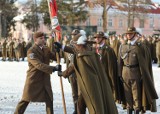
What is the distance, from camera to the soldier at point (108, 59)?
929 cm

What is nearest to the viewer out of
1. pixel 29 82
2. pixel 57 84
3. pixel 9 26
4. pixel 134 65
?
pixel 29 82

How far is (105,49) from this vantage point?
9.30 m

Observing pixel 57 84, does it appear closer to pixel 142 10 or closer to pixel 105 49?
pixel 105 49

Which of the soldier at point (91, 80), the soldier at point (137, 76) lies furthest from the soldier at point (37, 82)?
the soldier at point (137, 76)

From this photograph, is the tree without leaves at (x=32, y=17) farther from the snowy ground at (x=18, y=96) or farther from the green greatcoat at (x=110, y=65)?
the green greatcoat at (x=110, y=65)

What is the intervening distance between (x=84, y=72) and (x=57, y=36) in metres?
2.76

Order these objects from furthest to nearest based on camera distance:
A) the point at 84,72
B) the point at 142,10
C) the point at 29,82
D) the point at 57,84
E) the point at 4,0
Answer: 1. the point at 4,0
2. the point at 142,10
3. the point at 57,84
4. the point at 29,82
5. the point at 84,72

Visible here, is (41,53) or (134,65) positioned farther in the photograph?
(134,65)

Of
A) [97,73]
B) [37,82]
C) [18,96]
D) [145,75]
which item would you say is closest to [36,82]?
[37,82]

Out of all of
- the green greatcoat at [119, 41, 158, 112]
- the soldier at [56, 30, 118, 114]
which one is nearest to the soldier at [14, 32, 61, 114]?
the soldier at [56, 30, 118, 114]

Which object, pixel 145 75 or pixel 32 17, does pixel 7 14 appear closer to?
pixel 32 17

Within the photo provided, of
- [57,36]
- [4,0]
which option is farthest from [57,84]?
[4,0]

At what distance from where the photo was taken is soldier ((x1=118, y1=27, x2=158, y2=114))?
9.02 m

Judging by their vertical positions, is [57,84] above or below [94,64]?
below
